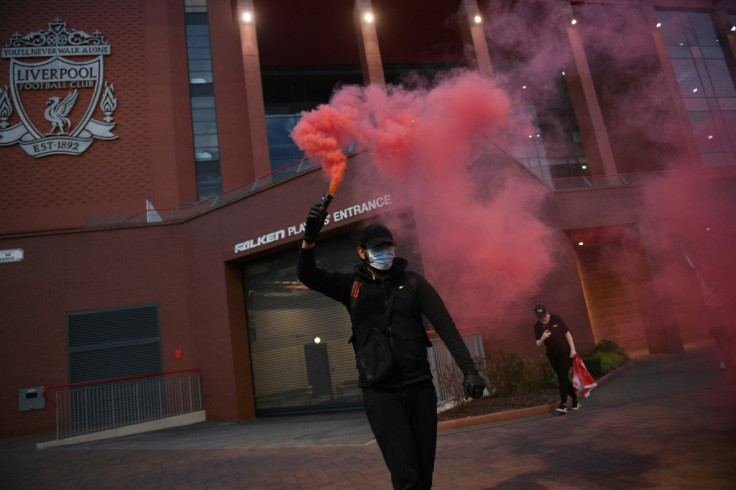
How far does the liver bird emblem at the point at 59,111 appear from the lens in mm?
17172

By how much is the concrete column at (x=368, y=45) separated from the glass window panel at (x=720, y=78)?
57.8 ft

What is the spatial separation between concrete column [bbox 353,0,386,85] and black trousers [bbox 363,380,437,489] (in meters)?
18.6

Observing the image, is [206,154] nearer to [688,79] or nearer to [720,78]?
[688,79]

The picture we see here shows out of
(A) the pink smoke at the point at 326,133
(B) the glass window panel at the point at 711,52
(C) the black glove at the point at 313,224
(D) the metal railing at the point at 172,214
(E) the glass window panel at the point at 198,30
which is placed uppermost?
(E) the glass window panel at the point at 198,30

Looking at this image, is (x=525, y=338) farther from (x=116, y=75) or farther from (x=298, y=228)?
(x=116, y=75)

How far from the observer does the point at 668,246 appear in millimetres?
14422

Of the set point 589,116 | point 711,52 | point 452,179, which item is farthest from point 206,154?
point 711,52

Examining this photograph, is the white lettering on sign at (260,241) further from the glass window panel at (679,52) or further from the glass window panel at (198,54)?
the glass window panel at (679,52)

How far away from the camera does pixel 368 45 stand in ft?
65.8

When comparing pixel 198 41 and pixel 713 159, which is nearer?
pixel 198 41

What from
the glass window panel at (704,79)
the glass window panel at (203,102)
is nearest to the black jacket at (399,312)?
the glass window panel at (203,102)

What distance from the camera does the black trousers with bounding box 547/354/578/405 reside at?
685 cm

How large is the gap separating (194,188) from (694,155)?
22168mm

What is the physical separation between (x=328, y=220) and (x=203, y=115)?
11515 millimetres
